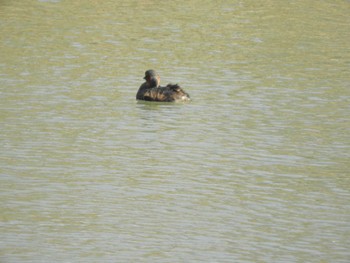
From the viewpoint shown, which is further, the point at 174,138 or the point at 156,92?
the point at 156,92

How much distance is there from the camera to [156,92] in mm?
19578

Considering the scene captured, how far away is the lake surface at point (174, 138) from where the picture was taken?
11398 mm

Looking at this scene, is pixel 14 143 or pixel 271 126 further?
pixel 271 126

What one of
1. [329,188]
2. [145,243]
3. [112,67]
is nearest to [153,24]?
[112,67]

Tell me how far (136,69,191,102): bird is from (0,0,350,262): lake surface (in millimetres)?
207

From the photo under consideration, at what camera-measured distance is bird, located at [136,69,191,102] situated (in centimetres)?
1902

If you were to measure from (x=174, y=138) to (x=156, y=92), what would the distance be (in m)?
3.45

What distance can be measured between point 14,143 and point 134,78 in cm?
590

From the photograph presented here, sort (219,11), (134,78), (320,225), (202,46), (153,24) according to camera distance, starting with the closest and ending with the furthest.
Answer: (320,225), (134,78), (202,46), (153,24), (219,11)

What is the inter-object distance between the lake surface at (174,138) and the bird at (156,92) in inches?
8.2

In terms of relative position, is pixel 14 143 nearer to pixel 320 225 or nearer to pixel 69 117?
pixel 69 117

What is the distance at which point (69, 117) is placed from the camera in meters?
17.3

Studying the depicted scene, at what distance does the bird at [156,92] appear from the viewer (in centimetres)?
1902

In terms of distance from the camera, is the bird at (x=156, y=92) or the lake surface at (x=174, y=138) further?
the bird at (x=156, y=92)
